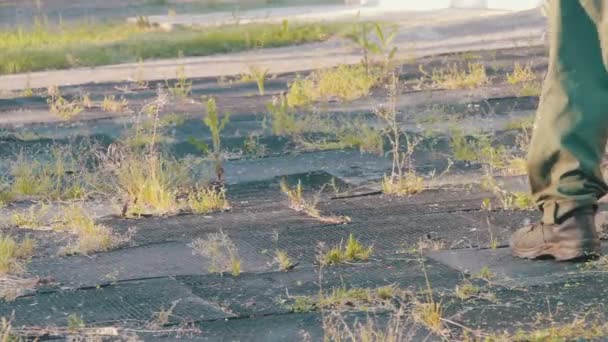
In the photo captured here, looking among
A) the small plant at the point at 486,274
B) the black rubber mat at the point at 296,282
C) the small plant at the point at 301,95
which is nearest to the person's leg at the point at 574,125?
the small plant at the point at 486,274

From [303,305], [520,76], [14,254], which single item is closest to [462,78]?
[520,76]

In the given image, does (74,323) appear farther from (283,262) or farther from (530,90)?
(530,90)

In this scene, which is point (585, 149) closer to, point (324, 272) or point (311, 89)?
point (324, 272)

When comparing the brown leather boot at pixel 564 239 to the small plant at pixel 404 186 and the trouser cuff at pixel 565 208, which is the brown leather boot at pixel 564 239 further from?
the small plant at pixel 404 186

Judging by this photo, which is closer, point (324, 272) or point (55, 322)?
point (55, 322)

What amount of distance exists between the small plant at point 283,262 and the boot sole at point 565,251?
2.69 ft

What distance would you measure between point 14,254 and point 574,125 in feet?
6.77

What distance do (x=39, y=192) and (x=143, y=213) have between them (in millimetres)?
823

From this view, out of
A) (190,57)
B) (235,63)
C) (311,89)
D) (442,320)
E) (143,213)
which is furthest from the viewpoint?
(190,57)

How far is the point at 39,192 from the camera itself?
6.11 meters

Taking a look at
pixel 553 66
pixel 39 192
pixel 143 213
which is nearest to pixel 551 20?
pixel 553 66

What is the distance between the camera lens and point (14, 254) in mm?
4613

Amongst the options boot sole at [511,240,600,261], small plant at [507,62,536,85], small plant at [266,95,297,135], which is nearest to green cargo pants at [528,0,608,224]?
boot sole at [511,240,600,261]

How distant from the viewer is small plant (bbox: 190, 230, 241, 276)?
436 centimetres
